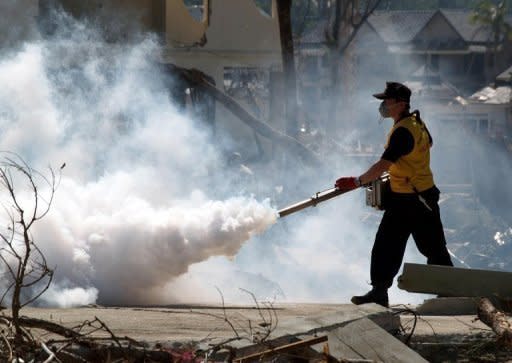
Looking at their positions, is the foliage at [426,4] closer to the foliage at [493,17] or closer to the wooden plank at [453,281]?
the foliage at [493,17]

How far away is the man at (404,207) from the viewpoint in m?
8.27

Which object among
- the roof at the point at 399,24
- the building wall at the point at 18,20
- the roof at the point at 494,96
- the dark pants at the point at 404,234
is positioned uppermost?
the roof at the point at 399,24

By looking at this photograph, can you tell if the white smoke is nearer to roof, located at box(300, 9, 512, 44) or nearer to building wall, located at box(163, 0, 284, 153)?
building wall, located at box(163, 0, 284, 153)

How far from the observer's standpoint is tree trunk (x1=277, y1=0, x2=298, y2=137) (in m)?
24.5

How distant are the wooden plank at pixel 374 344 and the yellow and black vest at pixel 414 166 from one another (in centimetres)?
217

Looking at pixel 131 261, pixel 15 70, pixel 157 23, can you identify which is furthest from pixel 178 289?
pixel 157 23

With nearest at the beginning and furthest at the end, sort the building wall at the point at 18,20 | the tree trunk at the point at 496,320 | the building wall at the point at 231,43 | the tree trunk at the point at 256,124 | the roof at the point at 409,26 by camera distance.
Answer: the tree trunk at the point at 496,320
the building wall at the point at 18,20
the tree trunk at the point at 256,124
the building wall at the point at 231,43
the roof at the point at 409,26

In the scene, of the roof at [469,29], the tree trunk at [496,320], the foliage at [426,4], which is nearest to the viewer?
the tree trunk at [496,320]

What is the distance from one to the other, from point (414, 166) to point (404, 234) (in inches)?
20.6

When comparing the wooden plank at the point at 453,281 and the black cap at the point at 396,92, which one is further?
the black cap at the point at 396,92

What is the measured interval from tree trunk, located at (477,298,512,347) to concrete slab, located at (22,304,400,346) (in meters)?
0.60

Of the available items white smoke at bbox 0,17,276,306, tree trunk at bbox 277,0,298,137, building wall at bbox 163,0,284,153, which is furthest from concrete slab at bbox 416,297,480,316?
tree trunk at bbox 277,0,298,137

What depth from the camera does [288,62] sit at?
81.6 feet

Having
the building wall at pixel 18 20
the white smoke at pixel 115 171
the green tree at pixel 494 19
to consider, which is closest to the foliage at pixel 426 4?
the green tree at pixel 494 19
